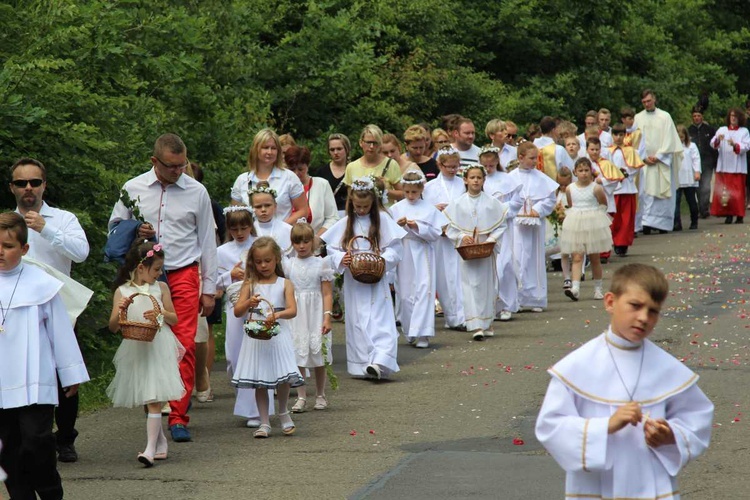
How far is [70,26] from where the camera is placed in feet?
40.0

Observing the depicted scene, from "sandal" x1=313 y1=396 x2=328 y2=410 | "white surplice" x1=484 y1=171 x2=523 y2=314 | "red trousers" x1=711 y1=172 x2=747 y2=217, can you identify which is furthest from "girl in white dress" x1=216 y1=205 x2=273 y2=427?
"red trousers" x1=711 y1=172 x2=747 y2=217

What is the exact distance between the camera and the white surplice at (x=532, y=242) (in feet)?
55.8

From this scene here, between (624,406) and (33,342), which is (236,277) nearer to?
(33,342)

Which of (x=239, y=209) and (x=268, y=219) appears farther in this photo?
(x=268, y=219)

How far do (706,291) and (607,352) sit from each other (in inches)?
506

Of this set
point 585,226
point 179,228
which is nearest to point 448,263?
point 585,226

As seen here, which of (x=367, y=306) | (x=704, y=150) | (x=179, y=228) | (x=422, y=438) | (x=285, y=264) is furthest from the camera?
(x=704, y=150)

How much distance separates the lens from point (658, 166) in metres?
26.4

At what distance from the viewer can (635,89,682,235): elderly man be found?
26.0m

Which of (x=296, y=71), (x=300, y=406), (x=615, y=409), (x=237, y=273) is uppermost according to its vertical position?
(x=296, y=71)

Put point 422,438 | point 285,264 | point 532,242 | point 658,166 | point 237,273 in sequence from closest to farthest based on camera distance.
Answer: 1. point 422,438
2. point 237,273
3. point 285,264
4. point 532,242
5. point 658,166

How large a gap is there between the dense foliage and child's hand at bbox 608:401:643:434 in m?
6.56

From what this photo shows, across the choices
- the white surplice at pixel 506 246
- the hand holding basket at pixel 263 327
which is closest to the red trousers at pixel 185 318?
the hand holding basket at pixel 263 327

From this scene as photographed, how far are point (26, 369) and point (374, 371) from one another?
5.29 meters
